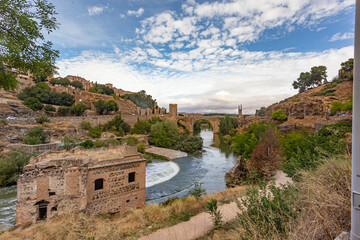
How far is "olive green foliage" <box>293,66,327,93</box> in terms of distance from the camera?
44.3 metres

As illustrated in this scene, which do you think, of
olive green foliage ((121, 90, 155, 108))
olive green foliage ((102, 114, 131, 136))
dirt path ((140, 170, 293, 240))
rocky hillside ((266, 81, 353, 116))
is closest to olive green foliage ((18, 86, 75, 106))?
olive green foliage ((102, 114, 131, 136))

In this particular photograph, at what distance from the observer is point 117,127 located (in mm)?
35656

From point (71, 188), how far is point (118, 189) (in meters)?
2.21

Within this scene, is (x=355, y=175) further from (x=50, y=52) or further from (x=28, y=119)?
(x=28, y=119)

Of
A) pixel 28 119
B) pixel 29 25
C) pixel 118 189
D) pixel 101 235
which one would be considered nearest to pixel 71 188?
pixel 118 189

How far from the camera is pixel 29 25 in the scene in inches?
149

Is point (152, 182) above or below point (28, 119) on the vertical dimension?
below

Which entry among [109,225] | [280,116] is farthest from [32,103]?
[280,116]

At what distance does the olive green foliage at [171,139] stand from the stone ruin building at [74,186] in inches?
834

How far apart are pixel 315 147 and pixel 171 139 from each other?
27466mm

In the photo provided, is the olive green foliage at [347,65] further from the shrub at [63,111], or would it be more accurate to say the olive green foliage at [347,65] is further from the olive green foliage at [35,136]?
the shrub at [63,111]

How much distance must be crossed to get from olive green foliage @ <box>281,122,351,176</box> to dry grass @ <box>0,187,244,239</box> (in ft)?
14.5

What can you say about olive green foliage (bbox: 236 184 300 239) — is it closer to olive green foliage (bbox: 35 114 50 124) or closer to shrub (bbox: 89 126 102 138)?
shrub (bbox: 89 126 102 138)

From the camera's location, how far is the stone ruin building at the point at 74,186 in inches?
281
